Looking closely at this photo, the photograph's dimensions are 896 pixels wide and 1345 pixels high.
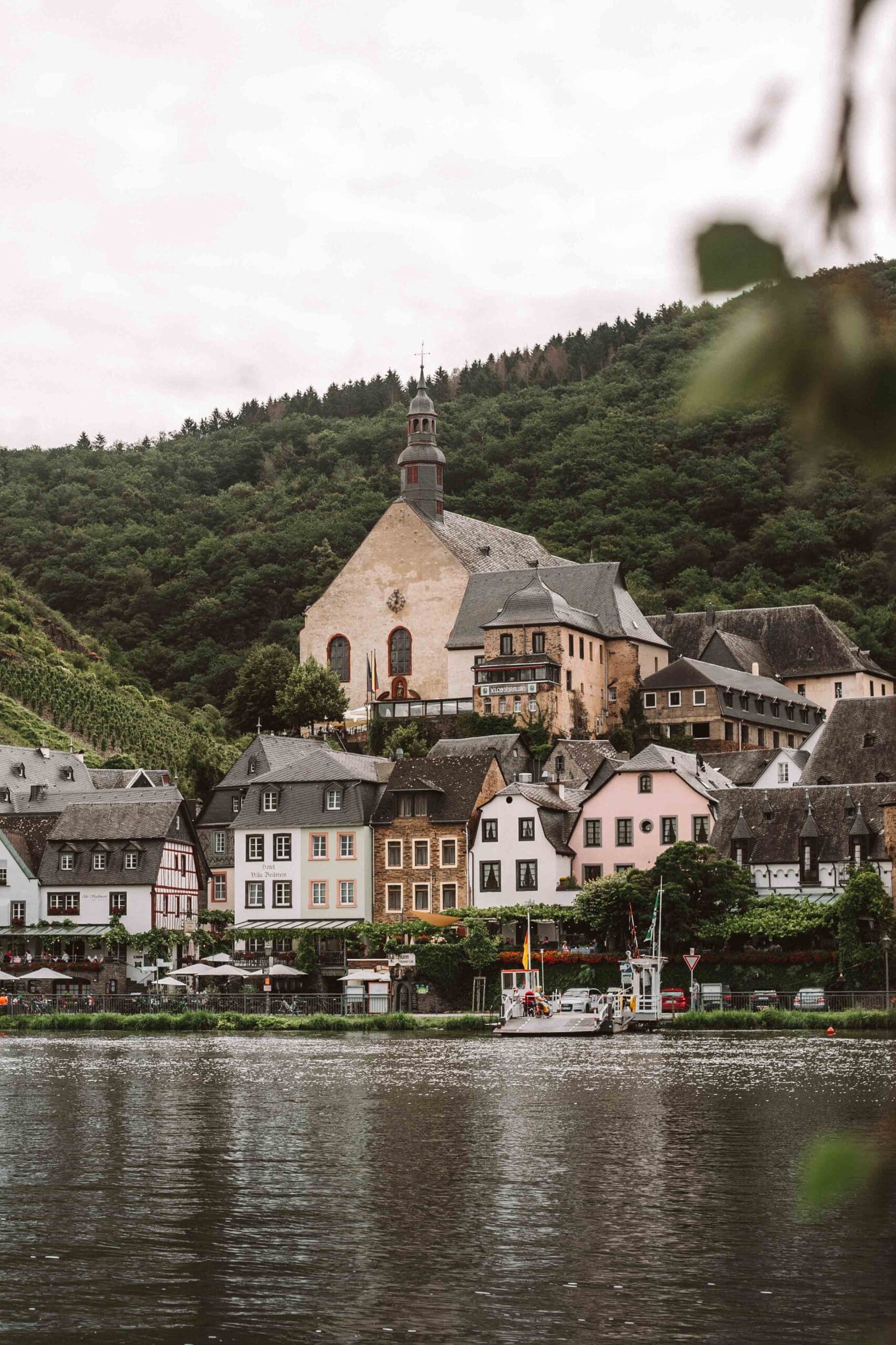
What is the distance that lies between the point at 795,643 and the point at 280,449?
248 ft

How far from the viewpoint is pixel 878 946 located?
7719cm

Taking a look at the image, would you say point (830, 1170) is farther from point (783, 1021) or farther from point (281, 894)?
point (281, 894)

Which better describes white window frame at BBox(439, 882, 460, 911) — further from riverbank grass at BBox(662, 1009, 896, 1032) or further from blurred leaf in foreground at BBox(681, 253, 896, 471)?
blurred leaf in foreground at BBox(681, 253, 896, 471)

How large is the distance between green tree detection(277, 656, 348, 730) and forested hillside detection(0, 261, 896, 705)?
24.1 metres

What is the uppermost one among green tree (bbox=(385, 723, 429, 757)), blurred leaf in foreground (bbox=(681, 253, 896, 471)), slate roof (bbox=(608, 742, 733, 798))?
green tree (bbox=(385, 723, 429, 757))

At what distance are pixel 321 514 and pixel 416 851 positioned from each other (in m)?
70.0

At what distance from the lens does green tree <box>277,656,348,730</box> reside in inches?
4395

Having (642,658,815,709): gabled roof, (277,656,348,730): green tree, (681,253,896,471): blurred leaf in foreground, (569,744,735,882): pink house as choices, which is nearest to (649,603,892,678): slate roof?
(642,658,815,709): gabled roof

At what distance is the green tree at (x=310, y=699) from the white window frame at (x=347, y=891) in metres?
18.4

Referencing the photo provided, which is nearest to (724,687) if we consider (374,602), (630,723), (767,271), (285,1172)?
(630,723)

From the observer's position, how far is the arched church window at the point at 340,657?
391 ft

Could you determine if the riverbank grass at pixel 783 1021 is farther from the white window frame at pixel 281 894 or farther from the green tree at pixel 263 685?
the green tree at pixel 263 685

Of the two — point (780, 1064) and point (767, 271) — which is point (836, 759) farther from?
point (767, 271)

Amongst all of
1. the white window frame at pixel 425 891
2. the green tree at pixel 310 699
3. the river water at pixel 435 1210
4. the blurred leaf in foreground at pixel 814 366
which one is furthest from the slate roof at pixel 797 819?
the blurred leaf in foreground at pixel 814 366
